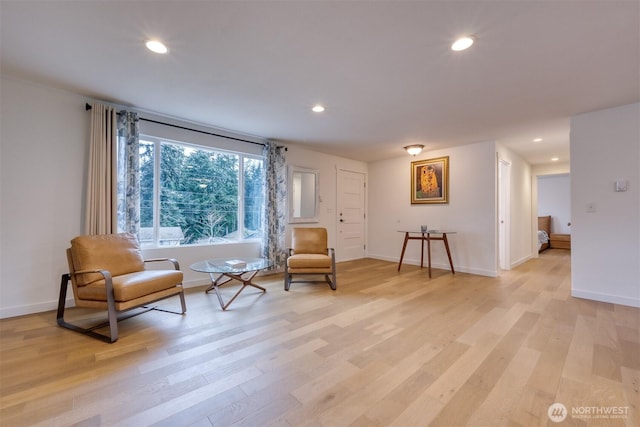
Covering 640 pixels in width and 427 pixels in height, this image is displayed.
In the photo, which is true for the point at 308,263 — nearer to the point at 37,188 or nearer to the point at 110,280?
the point at 110,280

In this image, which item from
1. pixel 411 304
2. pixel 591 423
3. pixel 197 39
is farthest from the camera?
pixel 411 304

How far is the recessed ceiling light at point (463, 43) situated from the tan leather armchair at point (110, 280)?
326 centimetres

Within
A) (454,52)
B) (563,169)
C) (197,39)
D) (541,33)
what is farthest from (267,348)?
(563,169)

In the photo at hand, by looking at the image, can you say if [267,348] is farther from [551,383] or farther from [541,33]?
[541,33]

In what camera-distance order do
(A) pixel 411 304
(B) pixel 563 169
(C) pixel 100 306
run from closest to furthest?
(C) pixel 100 306 < (A) pixel 411 304 < (B) pixel 563 169

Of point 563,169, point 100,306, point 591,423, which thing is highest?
point 563,169

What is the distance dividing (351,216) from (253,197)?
2468 mm

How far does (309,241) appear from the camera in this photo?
172 inches

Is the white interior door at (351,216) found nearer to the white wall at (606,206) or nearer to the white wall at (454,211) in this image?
the white wall at (454,211)

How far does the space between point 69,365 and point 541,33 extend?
13.4ft

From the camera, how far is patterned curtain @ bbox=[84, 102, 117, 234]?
9.95ft

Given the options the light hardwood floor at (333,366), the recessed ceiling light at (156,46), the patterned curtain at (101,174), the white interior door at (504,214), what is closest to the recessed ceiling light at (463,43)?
the recessed ceiling light at (156,46)

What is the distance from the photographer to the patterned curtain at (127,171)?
3250 mm

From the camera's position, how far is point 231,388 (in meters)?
1.64
